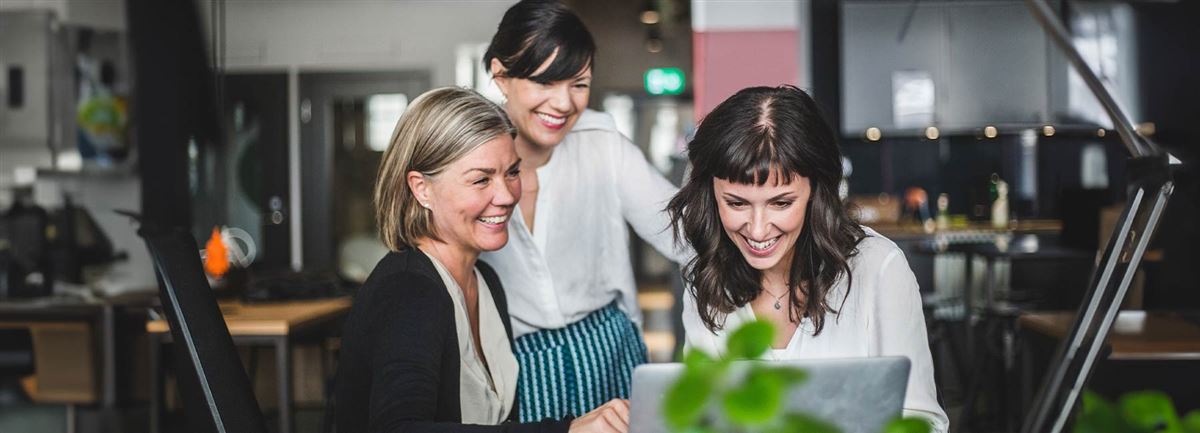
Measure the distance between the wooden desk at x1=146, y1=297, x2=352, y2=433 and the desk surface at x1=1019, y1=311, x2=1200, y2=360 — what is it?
2.27 metres

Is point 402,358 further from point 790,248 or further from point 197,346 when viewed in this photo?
point 790,248

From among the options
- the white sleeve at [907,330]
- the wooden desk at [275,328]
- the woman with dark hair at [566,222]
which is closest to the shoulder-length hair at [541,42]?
the woman with dark hair at [566,222]

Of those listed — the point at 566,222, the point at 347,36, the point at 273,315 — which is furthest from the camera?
the point at 347,36

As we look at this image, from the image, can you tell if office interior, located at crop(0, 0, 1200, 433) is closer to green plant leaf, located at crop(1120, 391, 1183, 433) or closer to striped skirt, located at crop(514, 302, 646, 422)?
striped skirt, located at crop(514, 302, 646, 422)

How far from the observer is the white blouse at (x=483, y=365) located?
172 centimetres

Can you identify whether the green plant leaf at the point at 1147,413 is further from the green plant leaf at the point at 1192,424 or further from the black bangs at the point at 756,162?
the black bangs at the point at 756,162

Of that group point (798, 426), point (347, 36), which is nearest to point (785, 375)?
point (798, 426)

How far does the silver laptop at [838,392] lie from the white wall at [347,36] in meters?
7.57

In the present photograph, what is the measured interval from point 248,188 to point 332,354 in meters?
3.54

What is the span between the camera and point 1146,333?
290cm

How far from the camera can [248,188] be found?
8344mm

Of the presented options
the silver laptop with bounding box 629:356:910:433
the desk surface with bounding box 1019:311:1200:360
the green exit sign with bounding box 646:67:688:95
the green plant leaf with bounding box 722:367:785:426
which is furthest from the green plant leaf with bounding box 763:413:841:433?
the green exit sign with bounding box 646:67:688:95

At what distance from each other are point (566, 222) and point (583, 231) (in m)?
0.04

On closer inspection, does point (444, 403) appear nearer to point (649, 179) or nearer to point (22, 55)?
point (649, 179)
